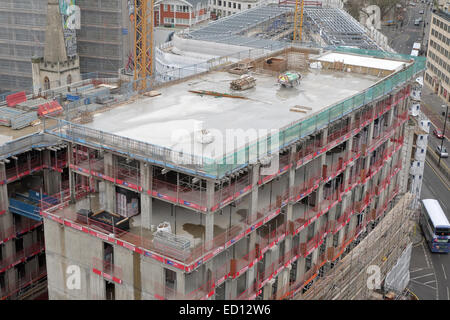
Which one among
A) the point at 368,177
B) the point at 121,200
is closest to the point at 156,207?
the point at 121,200

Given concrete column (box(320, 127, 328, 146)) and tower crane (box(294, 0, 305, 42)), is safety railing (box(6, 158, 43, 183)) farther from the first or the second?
tower crane (box(294, 0, 305, 42))

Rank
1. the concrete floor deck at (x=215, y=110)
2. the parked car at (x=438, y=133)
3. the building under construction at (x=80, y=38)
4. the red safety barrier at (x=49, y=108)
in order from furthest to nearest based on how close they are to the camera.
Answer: the parked car at (x=438, y=133)
the building under construction at (x=80, y=38)
the red safety barrier at (x=49, y=108)
the concrete floor deck at (x=215, y=110)

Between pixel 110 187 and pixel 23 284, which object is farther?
pixel 23 284

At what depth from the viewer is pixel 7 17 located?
87625 millimetres

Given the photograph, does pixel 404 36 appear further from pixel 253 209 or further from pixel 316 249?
pixel 253 209

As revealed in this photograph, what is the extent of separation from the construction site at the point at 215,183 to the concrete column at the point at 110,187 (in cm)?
9

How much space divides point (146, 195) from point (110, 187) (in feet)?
11.7

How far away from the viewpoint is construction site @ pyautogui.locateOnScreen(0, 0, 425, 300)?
36375 millimetres

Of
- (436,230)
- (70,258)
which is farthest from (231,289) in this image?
(436,230)

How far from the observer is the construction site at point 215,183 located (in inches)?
1432

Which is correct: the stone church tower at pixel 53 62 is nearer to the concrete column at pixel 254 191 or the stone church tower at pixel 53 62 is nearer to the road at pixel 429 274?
the concrete column at pixel 254 191

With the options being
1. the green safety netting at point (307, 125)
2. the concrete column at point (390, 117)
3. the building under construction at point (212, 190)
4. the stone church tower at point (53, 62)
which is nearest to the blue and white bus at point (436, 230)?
the concrete column at point (390, 117)

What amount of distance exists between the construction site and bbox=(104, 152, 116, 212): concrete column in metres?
0.09

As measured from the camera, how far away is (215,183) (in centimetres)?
3719
